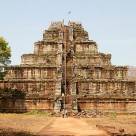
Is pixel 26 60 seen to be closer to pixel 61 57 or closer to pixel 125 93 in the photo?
pixel 61 57

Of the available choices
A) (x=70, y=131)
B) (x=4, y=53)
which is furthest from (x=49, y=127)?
(x=4, y=53)

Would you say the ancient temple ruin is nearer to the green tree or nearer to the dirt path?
the green tree

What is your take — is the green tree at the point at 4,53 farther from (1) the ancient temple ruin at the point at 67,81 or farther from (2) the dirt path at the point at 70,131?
(2) the dirt path at the point at 70,131

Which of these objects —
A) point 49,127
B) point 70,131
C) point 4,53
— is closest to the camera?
point 70,131

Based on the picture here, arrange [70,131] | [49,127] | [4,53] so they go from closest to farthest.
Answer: [70,131]
[49,127]
[4,53]

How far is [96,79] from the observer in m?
44.0

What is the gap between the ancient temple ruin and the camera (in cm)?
4106

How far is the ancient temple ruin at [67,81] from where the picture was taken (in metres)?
41.1

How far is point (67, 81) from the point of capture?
145ft

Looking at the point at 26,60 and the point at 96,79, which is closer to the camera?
the point at 96,79

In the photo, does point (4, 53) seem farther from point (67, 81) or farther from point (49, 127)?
point (49, 127)

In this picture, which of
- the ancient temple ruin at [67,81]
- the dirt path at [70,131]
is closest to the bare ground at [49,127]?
the dirt path at [70,131]

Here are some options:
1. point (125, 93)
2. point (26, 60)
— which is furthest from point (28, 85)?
point (125, 93)

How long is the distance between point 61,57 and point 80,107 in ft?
30.3
